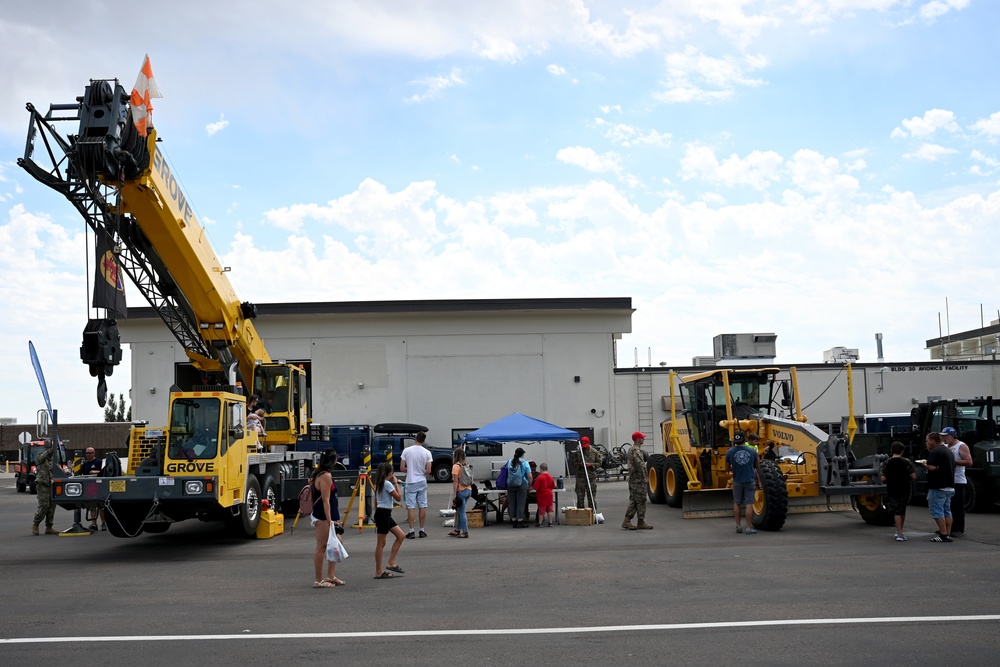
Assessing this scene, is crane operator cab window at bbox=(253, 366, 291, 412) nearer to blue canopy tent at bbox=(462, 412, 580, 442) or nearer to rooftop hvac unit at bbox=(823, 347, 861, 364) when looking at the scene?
blue canopy tent at bbox=(462, 412, 580, 442)

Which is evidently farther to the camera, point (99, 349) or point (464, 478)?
point (464, 478)

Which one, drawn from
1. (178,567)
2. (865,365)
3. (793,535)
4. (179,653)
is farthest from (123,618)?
(865,365)

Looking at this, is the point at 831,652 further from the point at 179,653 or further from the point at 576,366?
the point at 576,366

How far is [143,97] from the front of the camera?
1380 cm

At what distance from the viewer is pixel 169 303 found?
17.0 m

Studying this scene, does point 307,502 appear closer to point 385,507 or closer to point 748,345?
point 385,507

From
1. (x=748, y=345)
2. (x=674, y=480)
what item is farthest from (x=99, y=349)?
(x=748, y=345)

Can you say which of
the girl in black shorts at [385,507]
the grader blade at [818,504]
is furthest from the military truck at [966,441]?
the girl in black shorts at [385,507]

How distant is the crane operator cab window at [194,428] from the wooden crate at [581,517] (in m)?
7.13

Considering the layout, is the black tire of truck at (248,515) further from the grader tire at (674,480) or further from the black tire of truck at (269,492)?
the grader tire at (674,480)

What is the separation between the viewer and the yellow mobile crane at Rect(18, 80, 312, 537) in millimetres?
13250

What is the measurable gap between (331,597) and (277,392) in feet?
34.5

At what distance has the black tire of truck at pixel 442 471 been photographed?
119 feet

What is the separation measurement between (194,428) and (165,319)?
3800 mm
